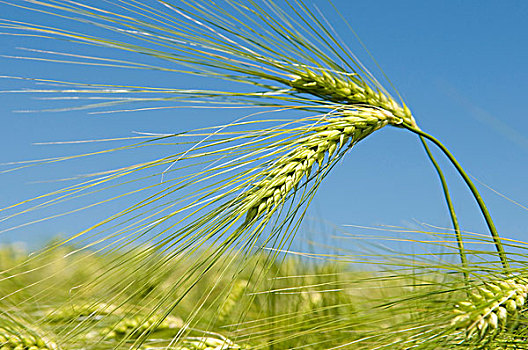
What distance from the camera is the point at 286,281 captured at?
53.9 inches

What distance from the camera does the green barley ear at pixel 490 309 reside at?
0.66 m

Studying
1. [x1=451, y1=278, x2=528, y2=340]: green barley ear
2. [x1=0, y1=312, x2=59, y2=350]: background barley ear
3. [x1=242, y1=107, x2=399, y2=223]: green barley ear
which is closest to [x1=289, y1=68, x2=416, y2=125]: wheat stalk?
[x1=242, y1=107, x2=399, y2=223]: green barley ear

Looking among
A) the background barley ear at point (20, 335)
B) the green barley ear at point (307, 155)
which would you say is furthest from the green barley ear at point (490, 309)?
the background barley ear at point (20, 335)

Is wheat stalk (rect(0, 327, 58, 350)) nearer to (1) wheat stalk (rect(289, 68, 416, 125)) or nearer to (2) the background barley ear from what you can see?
(2) the background barley ear

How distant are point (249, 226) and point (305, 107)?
0.24 meters

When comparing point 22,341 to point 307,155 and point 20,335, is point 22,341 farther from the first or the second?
point 307,155

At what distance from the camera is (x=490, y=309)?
664 millimetres

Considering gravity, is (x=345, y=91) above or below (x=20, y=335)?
above

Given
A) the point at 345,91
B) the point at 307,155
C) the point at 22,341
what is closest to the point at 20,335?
the point at 22,341

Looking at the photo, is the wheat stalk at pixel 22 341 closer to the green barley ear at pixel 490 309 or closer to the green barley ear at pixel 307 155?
the green barley ear at pixel 307 155

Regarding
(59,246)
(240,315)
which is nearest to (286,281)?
(240,315)

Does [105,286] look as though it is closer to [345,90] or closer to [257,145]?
[257,145]

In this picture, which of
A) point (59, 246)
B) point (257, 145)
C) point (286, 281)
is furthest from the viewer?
point (286, 281)

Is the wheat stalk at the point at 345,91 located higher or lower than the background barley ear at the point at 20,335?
higher
